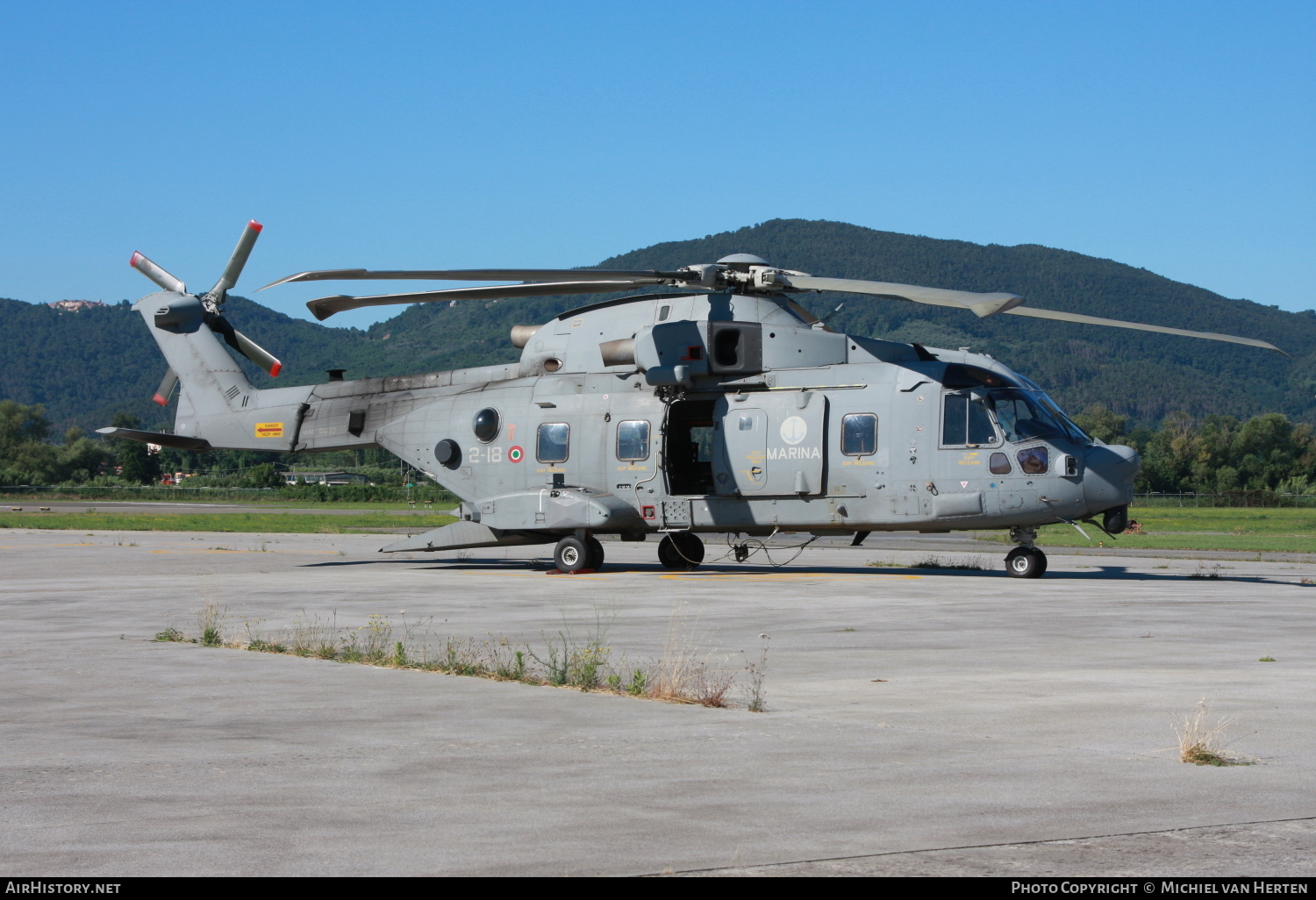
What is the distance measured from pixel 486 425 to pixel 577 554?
3493 mm

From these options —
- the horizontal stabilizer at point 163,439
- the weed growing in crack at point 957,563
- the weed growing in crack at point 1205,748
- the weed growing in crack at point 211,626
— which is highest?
the horizontal stabilizer at point 163,439

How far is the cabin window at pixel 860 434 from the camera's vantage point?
76.8 ft

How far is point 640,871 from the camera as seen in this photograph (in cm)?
530

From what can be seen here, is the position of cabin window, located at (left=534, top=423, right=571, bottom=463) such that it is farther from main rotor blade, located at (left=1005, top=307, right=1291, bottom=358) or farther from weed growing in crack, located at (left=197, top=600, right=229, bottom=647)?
weed growing in crack, located at (left=197, top=600, right=229, bottom=647)

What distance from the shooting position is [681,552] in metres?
26.6

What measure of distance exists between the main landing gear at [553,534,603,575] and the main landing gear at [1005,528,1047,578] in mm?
7613

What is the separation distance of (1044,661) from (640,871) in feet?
25.8

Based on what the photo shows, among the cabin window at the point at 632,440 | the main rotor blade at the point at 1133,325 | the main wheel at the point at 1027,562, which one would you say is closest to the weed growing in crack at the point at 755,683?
the main rotor blade at the point at 1133,325

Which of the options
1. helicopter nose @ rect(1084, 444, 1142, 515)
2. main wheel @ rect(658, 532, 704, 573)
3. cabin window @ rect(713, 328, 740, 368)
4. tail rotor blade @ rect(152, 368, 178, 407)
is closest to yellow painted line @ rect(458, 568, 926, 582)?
main wheel @ rect(658, 532, 704, 573)

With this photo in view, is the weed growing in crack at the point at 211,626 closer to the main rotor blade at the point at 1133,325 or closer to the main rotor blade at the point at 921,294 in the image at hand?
the main rotor blade at the point at 921,294

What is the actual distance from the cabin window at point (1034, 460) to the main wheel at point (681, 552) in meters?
7.00

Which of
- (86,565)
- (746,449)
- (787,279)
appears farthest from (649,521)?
(86,565)

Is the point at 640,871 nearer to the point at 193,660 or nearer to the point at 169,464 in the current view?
the point at 193,660

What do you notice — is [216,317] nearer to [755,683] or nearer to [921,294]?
[921,294]
